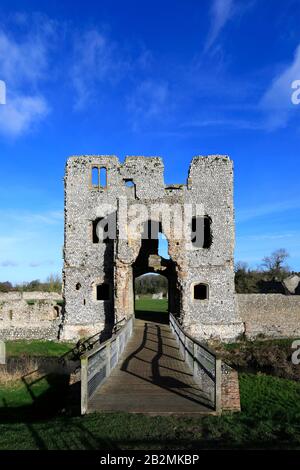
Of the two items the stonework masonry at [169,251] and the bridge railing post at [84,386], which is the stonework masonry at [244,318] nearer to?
the stonework masonry at [169,251]

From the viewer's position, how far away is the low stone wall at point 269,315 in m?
26.7

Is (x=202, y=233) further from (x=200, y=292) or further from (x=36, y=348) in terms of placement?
(x=36, y=348)

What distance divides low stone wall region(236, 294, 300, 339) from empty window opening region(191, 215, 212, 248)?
3.82 metres

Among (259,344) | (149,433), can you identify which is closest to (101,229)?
(259,344)

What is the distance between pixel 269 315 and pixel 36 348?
14219mm

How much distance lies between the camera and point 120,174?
26984mm

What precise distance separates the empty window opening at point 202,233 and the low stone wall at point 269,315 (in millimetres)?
3817

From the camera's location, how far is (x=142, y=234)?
26.5m

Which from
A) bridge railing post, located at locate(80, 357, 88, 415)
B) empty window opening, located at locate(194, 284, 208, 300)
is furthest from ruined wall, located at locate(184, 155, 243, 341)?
bridge railing post, located at locate(80, 357, 88, 415)

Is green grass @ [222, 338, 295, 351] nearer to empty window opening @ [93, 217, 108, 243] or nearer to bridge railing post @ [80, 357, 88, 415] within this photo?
empty window opening @ [93, 217, 108, 243]

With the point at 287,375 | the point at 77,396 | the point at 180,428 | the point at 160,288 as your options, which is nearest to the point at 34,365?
the point at 77,396

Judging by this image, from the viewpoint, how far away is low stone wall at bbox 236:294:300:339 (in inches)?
1051

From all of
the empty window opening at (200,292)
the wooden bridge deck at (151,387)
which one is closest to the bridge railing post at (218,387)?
the wooden bridge deck at (151,387)
